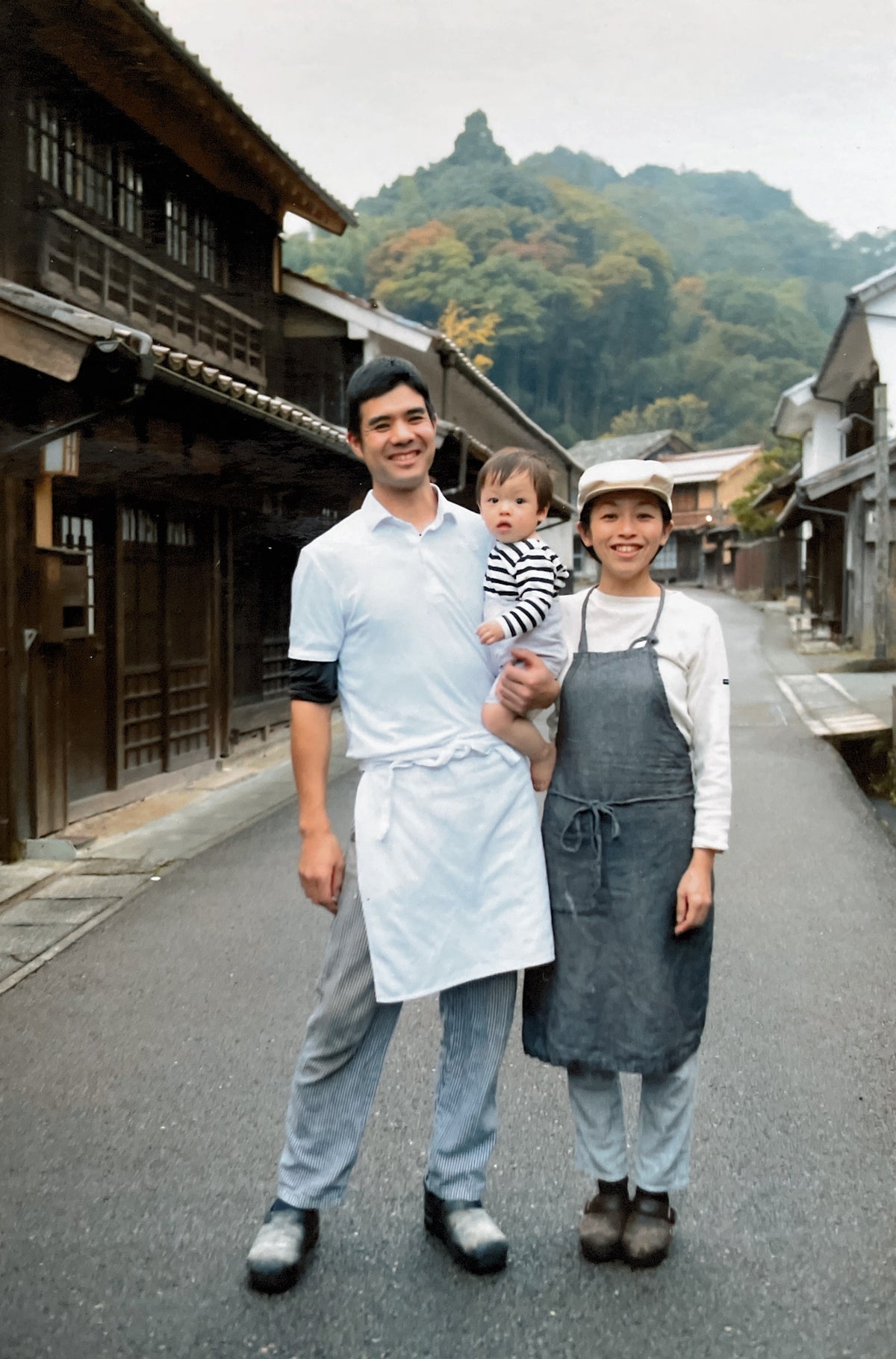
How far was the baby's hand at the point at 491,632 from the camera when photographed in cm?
248

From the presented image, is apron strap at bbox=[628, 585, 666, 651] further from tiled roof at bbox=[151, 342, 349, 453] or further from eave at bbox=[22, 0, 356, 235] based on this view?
eave at bbox=[22, 0, 356, 235]

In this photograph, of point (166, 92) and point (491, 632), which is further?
point (166, 92)

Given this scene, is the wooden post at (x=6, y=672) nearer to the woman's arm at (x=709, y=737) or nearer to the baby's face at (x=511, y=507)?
the baby's face at (x=511, y=507)

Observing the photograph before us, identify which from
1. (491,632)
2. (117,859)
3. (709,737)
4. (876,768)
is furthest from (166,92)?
(709,737)

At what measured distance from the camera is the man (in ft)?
8.55

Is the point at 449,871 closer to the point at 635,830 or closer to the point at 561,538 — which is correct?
the point at 635,830

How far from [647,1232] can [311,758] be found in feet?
4.40

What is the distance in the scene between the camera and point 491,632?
249 cm

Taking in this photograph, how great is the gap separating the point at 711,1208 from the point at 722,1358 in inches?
24.8

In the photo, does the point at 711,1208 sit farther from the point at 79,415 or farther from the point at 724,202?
the point at 724,202

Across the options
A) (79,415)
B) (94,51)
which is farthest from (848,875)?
(94,51)

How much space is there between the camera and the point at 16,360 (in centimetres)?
595

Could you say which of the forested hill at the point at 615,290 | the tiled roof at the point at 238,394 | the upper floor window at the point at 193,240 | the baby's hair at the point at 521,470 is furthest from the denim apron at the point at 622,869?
the forested hill at the point at 615,290

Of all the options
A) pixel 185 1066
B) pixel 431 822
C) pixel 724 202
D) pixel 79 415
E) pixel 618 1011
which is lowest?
pixel 185 1066
